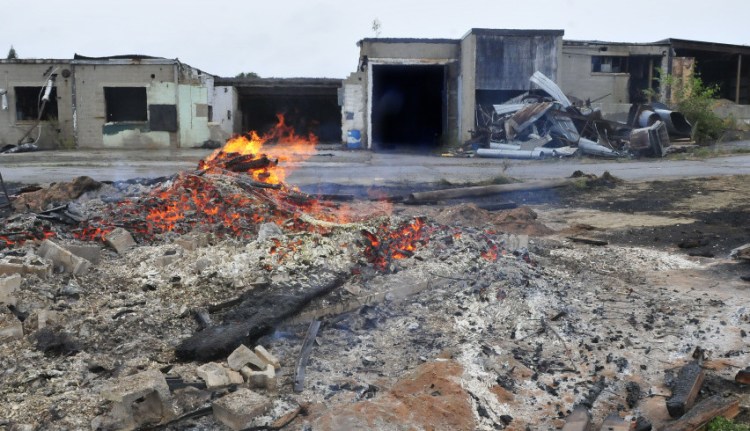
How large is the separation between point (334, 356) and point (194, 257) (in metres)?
2.34

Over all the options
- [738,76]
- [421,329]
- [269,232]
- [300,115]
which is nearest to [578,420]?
[421,329]

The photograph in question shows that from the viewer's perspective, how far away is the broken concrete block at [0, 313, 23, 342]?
15.0 feet

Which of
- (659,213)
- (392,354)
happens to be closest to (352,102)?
(659,213)

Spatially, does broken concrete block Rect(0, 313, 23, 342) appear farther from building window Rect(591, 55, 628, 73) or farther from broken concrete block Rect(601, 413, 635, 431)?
building window Rect(591, 55, 628, 73)

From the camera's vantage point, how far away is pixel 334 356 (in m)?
4.68

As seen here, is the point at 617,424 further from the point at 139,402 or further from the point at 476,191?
the point at 476,191

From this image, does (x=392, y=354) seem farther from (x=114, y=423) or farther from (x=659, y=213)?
(x=659, y=213)

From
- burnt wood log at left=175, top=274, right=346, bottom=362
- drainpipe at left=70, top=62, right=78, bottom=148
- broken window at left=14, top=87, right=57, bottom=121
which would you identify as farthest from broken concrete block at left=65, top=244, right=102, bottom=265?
broken window at left=14, top=87, right=57, bottom=121

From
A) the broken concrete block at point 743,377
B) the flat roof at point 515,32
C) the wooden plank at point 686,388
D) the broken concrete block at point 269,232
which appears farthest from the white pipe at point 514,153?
the broken concrete block at point 743,377

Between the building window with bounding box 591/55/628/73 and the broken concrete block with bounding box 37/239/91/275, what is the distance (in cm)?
2607

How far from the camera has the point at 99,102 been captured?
27047 millimetres

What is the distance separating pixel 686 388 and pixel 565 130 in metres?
19.1

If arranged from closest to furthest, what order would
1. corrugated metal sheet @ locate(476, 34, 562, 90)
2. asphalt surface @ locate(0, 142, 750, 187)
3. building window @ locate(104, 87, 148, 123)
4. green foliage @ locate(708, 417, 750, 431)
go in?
green foliage @ locate(708, 417, 750, 431)
asphalt surface @ locate(0, 142, 750, 187)
corrugated metal sheet @ locate(476, 34, 562, 90)
building window @ locate(104, 87, 148, 123)

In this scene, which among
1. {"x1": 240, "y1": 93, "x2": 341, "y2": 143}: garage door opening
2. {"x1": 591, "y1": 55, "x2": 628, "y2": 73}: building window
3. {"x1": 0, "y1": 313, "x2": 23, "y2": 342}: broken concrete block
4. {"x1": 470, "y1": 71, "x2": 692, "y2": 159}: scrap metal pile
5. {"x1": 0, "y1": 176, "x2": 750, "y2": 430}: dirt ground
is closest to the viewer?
{"x1": 0, "y1": 176, "x2": 750, "y2": 430}: dirt ground
